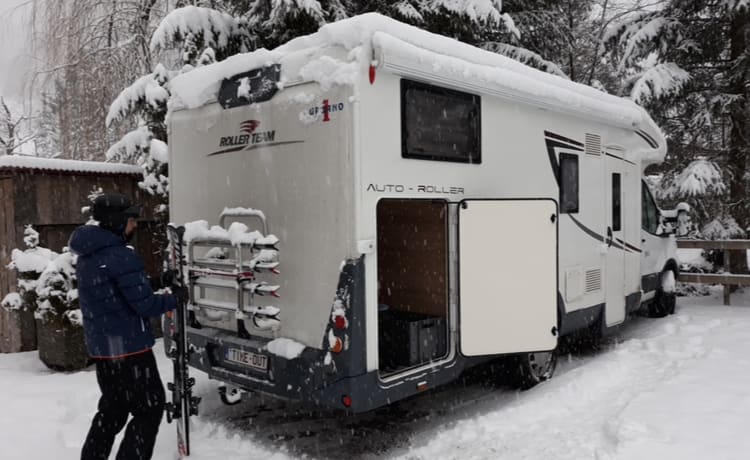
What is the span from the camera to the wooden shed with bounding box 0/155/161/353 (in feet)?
22.0

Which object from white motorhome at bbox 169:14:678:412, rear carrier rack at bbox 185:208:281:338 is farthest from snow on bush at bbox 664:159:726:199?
rear carrier rack at bbox 185:208:281:338

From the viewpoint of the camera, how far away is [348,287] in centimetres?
402

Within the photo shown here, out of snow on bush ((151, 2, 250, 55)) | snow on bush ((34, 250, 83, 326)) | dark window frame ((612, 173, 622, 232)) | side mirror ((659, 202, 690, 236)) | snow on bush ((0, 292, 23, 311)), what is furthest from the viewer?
side mirror ((659, 202, 690, 236))

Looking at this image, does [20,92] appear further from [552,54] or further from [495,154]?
[552,54]

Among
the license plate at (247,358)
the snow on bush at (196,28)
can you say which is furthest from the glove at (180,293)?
the snow on bush at (196,28)

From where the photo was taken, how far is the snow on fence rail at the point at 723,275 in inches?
359

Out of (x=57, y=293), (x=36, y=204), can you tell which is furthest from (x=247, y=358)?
(x=36, y=204)

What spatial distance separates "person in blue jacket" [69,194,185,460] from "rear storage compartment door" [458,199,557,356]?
2234mm

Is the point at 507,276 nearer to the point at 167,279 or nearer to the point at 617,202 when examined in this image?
the point at 167,279

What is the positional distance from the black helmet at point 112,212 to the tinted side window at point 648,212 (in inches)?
254

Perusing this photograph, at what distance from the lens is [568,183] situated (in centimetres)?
621

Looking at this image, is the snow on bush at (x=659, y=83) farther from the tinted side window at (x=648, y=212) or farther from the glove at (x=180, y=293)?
the glove at (x=180, y=293)

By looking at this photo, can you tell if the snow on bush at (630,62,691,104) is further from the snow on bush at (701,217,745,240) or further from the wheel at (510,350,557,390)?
the wheel at (510,350,557,390)

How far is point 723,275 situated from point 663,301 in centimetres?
130
